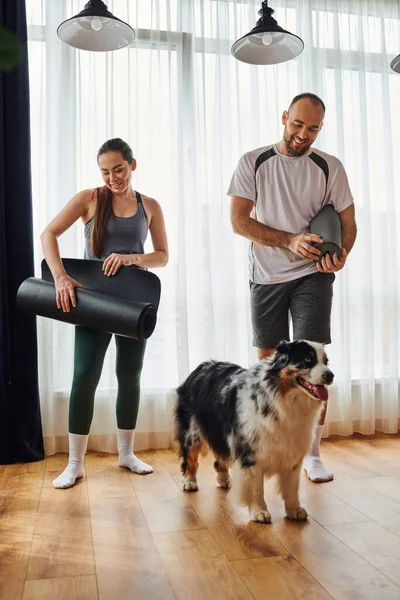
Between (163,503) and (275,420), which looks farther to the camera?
(163,503)

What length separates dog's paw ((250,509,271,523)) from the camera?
6.57 ft

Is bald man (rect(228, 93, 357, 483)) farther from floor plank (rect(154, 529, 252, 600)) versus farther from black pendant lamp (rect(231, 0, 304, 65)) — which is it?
floor plank (rect(154, 529, 252, 600))

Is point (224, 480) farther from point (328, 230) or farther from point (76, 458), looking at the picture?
point (328, 230)

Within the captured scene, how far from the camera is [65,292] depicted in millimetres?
2449

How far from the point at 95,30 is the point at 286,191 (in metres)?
1.05

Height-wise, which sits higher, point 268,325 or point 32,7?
point 32,7

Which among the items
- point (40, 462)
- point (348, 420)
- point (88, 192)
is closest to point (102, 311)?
point (88, 192)

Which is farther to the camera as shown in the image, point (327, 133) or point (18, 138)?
point (327, 133)

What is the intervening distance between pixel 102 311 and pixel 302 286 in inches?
32.9

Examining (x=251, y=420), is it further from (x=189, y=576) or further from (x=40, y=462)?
(x=40, y=462)

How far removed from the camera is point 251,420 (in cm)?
205

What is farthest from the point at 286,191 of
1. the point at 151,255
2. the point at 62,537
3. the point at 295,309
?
the point at 62,537

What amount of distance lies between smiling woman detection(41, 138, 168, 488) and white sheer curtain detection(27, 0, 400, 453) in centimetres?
50

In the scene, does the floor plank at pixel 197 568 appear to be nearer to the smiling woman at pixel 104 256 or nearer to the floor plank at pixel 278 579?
the floor plank at pixel 278 579
